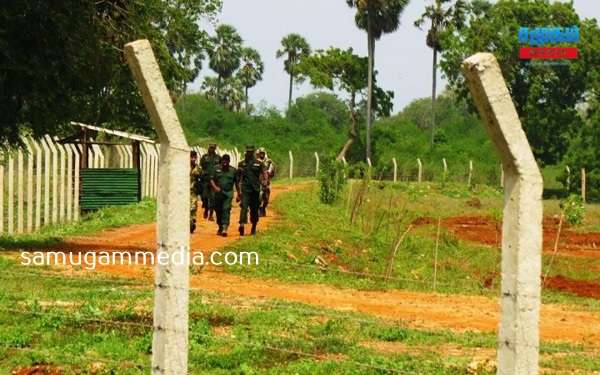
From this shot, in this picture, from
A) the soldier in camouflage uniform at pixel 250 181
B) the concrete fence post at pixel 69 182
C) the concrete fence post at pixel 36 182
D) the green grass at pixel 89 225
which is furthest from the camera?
the concrete fence post at pixel 69 182

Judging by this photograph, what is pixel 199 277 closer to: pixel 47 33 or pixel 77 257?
pixel 77 257

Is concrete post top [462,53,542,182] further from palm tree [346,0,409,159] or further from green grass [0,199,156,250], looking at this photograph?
palm tree [346,0,409,159]

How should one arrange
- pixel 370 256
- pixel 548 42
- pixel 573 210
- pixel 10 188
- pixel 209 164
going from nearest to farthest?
pixel 10 188
pixel 370 256
pixel 209 164
pixel 573 210
pixel 548 42

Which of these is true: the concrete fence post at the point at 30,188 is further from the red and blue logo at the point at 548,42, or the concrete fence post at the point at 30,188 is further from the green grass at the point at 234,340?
the red and blue logo at the point at 548,42

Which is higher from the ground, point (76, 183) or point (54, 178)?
point (54, 178)

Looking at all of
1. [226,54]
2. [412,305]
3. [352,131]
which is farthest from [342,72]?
[412,305]

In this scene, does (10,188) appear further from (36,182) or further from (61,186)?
(61,186)

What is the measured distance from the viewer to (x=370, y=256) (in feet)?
73.7

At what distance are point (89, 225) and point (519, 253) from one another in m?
20.8

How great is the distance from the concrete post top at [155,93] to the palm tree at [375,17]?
6283cm

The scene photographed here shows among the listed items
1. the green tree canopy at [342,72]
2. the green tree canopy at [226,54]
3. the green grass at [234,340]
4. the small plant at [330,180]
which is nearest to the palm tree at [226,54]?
the green tree canopy at [226,54]

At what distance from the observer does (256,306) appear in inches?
471

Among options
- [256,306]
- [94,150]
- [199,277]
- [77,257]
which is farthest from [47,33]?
[94,150]

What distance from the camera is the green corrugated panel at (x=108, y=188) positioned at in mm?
28234
